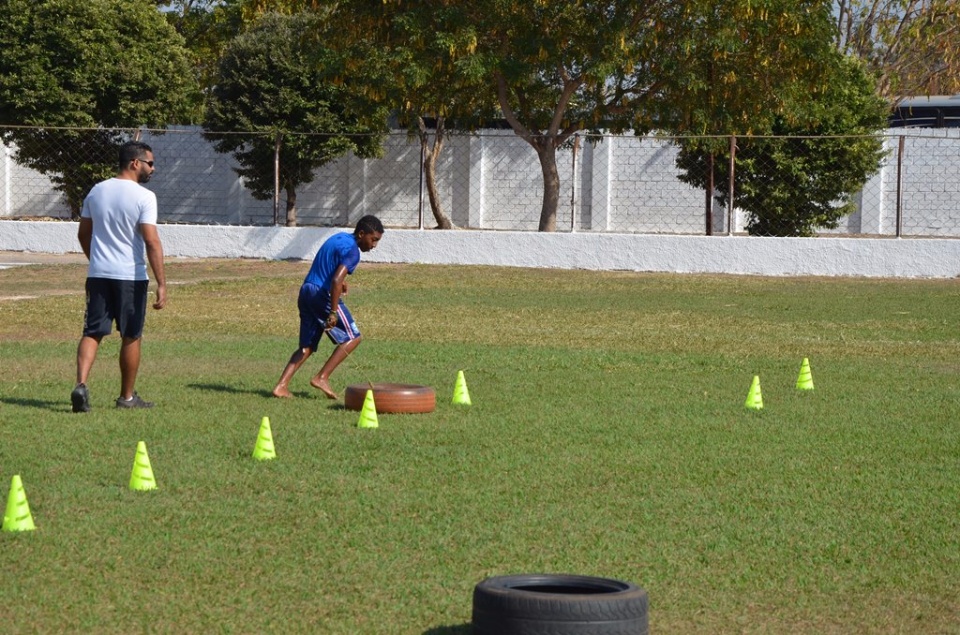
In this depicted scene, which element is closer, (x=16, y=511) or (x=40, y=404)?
(x=16, y=511)

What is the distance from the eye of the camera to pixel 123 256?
906 centimetres

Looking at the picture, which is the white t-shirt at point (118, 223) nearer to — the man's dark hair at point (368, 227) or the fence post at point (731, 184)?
the man's dark hair at point (368, 227)

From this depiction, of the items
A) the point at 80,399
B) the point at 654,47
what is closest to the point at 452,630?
the point at 80,399

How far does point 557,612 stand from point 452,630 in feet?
2.03

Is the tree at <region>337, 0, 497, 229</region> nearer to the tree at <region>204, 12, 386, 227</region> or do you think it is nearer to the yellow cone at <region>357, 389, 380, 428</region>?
the tree at <region>204, 12, 386, 227</region>

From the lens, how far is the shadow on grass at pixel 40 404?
919 cm

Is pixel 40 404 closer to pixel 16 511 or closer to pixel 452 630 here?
pixel 16 511

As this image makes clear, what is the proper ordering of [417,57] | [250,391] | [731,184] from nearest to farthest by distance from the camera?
1. [250,391]
2. [731,184]
3. [417,57]

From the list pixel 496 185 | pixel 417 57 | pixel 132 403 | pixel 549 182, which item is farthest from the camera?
pixel 496 185

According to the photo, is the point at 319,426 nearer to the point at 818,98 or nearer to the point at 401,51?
the point at 401,51

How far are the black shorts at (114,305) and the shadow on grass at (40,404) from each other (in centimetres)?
53

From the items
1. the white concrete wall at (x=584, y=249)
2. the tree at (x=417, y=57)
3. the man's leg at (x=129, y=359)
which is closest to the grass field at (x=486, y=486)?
the man's leg at (x=129, y=359)

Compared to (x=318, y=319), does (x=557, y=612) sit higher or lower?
lower

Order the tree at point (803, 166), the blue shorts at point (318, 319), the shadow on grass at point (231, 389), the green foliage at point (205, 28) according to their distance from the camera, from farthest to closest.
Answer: the green foliage at point (205, 28)
the tree at point (803, 166)
the shadow on grass at point (231, 389)
the blue shorts at point (318, 319)
